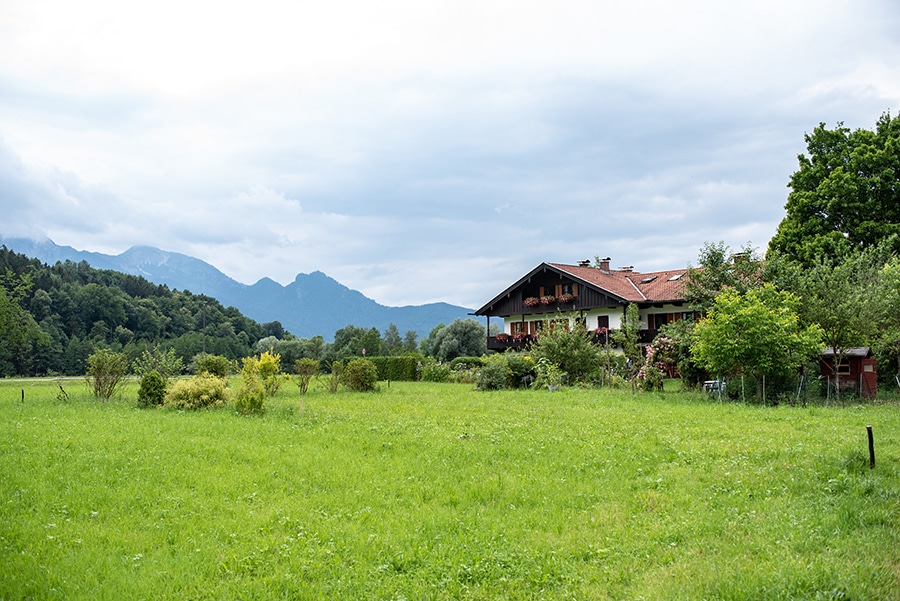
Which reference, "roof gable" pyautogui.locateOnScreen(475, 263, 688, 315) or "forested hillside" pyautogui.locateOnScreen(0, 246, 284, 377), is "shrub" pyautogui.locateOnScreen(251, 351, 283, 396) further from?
"forested hillside" pyautogui.locateOnScreen(0, 246, 284, 377)

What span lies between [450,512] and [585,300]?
32.9 m

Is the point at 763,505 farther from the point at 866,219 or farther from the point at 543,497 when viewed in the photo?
the point at 866,219

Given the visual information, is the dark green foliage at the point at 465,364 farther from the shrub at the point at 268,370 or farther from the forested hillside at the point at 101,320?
the forested hillside at the point at 101,320

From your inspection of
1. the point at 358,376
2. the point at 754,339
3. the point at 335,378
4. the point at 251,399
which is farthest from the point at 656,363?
the point at 251,399

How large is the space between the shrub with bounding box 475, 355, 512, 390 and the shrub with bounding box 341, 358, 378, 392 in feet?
15.6

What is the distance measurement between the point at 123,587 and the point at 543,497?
16.7 feet

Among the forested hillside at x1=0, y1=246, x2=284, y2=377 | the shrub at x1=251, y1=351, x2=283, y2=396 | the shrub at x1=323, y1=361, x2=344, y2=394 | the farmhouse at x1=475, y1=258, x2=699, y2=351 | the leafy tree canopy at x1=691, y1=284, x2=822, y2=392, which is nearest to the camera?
the leafy tree canopy at x1=691, y1=284, x2=822, y2=392

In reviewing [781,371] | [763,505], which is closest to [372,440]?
[763,505]

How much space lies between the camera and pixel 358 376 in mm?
27641

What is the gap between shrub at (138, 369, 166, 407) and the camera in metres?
19.4

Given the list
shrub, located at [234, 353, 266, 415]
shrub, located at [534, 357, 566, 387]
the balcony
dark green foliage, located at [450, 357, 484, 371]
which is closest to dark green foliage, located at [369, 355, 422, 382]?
dark green foliage, located at [450, 357, 484, 371]

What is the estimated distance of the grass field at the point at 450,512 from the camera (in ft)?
20.0

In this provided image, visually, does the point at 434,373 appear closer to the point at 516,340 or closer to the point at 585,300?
the point at 516,340

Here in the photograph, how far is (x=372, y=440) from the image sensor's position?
1265cm
